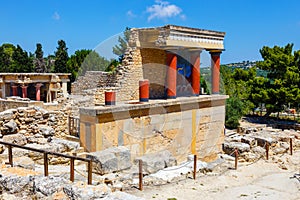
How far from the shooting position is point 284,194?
9.63 meters

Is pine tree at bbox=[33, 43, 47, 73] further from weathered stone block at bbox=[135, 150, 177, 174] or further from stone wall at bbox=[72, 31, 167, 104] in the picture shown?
weathered stone block at bbox=[135, 150, 177, 174]

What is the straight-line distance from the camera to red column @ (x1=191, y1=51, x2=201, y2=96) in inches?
635

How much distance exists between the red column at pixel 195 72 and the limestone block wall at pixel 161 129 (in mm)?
857

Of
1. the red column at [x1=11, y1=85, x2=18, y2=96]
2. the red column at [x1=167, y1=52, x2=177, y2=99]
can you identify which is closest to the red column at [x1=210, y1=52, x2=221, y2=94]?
the red column at [x1=167, y1=52, x2=177, y2=99]

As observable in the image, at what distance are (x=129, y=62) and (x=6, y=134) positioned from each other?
6.30 meters

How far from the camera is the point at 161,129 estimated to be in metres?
13.3

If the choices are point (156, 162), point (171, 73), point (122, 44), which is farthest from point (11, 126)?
point (122, 44)

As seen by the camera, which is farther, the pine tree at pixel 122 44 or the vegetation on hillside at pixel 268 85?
the vegetation on hillside at pixel 268 85

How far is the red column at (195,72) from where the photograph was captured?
16.1 m

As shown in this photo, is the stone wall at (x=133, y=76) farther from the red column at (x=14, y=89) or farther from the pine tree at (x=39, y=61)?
the pine tree at (x=39, y=61)

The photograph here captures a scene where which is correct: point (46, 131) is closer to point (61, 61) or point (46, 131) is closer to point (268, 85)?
point (268, 85)

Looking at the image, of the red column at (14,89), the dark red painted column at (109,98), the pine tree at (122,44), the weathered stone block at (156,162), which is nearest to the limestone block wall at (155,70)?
the pine tree at (122,44)

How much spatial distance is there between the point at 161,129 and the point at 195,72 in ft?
14.3

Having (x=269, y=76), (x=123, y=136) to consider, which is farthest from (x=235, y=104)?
(x=123, y=136)
